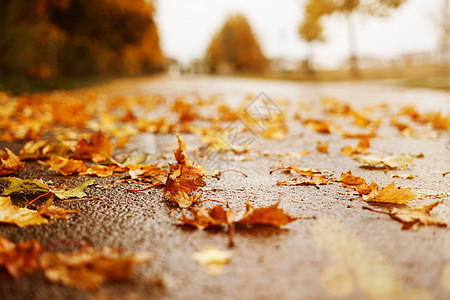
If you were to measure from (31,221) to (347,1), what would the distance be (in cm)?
2558

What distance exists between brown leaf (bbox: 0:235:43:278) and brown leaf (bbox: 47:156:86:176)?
113 cm

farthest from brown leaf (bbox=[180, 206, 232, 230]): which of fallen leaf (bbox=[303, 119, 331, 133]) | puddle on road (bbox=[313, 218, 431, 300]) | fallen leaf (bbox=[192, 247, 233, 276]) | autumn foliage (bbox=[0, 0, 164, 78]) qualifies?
autumn foliage (bbox=[0, 0, 164, 78])

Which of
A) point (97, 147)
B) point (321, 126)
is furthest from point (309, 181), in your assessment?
point (321, 126)

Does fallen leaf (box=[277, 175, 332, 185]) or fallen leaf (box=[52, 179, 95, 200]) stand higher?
fallen leaf (box=[52, 179, 95, 200])

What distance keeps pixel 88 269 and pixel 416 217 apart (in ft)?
3.67

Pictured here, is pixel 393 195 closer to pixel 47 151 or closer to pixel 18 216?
pixel 18 216

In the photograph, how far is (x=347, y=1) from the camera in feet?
79.0

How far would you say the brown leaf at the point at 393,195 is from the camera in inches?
65.1

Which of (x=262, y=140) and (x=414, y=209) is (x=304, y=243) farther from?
(x=262, y=140)

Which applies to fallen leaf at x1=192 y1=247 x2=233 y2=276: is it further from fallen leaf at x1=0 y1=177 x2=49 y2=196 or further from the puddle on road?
fallen leaf at x1=0 y1=177 x2=49 y2=196

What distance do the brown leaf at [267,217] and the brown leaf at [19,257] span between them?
26.2 inches

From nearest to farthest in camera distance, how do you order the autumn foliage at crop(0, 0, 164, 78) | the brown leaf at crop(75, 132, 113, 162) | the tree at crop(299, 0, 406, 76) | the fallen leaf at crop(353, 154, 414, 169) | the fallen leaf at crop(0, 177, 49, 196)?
the fallen leaf at crop(0, 177, 49, 196), the fallen leaf at crop(353, 154, 414, 169), the brown leaf at crop(75, 132, 113, 162), the autumn foliage at crop(0, 0, 164, 78), the tree at crop(299, 0, 406, 76)

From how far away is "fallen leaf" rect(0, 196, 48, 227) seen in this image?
1466mm

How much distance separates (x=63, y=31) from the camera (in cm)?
1653
